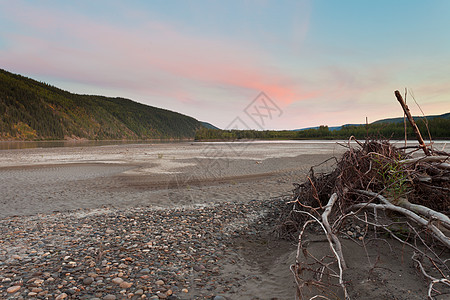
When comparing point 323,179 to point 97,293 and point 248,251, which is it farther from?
point 97,293

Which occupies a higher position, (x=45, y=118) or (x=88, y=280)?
(x=45, y=118)

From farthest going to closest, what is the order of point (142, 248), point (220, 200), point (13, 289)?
point (220, 200) < point (142, 248) < point (13, 289)

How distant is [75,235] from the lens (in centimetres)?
577

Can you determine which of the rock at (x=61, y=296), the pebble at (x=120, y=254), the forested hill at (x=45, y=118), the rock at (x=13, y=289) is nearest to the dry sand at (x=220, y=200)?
the pebble at (x=120, y=254)

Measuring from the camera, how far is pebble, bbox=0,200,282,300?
11.8 ft

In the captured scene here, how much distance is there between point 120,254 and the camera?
4.68m

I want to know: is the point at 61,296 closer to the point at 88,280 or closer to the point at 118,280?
the point at 88,280

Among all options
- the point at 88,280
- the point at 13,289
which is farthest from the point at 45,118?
the point at 88,280

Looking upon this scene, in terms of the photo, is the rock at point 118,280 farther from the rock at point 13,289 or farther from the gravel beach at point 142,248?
the rock at point 13,289

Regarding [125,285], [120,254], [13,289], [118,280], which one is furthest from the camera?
[120,254]

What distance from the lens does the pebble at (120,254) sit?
3596 millimetres

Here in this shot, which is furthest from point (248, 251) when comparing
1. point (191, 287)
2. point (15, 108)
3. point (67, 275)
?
point (15, 108)

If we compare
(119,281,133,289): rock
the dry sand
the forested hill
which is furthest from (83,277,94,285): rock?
the forested hill

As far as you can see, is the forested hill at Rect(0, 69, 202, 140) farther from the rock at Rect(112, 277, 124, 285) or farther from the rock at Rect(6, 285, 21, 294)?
the rock at Rect(112, 277, 124, 285)
